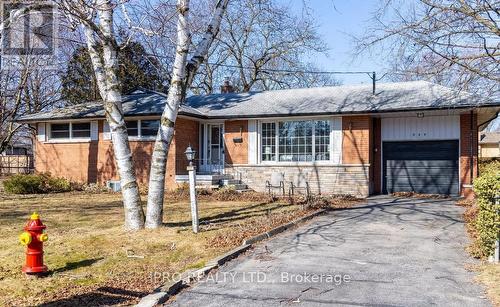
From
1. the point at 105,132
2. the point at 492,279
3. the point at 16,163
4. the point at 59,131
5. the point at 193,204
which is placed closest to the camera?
the point at 492,279

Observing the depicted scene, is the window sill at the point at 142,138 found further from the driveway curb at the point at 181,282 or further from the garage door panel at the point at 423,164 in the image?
the driveway curb at the point at 181,282

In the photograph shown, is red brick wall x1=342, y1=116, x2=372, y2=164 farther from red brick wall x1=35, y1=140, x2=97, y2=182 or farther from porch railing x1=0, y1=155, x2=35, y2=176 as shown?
porch railing x1=0, y1=155, x2=35, y2=176

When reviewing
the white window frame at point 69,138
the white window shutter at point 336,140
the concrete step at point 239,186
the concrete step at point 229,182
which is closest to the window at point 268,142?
the concrete step at point 239,186

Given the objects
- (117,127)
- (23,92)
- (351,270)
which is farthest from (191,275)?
(23,92)

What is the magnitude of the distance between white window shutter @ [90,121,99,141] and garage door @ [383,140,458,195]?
1225 cm

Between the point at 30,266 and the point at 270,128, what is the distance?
556 inches

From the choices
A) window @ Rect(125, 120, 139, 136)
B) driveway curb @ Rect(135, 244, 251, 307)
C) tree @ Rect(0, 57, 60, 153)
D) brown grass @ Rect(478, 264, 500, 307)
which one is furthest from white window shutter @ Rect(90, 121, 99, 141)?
brown grass @ Rect(478, 264, 500, 307)

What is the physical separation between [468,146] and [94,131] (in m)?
15.3

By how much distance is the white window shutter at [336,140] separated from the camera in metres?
18.6

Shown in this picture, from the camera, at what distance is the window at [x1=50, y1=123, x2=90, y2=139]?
21.3m

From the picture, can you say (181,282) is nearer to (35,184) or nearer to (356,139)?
(356,139)

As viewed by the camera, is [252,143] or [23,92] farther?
[23,92]

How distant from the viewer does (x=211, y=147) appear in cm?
2111

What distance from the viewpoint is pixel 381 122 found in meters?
19.0
